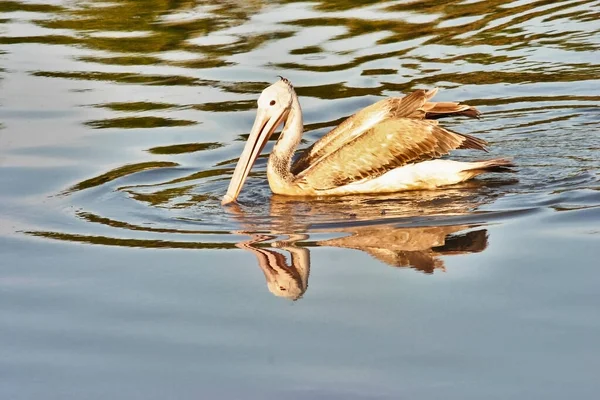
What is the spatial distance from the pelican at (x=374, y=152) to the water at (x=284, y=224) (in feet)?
0.54

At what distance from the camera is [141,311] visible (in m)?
5.87

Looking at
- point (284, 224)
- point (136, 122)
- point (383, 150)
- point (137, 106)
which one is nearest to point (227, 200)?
point (284, 224)

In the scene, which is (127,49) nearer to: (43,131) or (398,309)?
(43,131)

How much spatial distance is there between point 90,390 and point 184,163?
15.8ft

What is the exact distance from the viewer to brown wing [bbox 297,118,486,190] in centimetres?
881

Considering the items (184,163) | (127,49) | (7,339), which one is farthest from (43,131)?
(7,339)

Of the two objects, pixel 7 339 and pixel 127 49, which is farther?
pixel 127 49

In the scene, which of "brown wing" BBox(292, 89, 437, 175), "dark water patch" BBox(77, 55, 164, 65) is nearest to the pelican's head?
"brown wing" BBox(292, 89, 437, 175)

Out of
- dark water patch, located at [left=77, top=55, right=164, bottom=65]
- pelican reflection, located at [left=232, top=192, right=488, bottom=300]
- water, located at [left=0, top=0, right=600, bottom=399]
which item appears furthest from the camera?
dark water patch, located at [left=77, top=55, right=164, bottom=65]

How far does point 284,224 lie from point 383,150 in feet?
4.55

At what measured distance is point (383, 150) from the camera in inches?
351

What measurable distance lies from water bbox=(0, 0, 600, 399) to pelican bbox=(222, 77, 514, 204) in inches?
6.5

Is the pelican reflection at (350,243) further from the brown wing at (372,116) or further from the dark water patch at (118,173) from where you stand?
the dark water patch at (118,173)

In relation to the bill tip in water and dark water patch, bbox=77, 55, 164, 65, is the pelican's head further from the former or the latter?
dark water patch, bbox=77, 55, 164, 65
